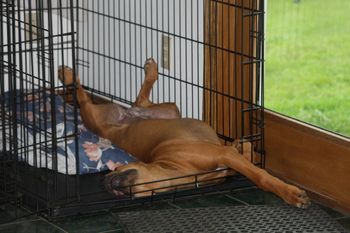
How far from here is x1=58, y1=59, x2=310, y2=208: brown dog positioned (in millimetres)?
3340

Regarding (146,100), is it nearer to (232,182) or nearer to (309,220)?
(232,182)

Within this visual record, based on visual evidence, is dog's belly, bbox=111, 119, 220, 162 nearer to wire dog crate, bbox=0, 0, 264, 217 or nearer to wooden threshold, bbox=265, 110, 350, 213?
wire dog crate, bbox=0, 0, 264, 217

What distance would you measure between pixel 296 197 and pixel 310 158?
36cm

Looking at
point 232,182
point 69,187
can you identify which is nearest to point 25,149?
point 69,187

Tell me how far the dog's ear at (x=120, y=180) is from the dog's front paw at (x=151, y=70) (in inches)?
29.0

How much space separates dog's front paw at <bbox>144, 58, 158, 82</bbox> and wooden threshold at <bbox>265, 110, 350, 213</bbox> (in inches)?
21.2

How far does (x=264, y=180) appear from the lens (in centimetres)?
334

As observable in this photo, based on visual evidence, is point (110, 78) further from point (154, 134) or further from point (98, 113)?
point (154, 134)

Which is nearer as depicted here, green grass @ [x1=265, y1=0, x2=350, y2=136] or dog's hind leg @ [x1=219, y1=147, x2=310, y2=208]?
dog's hind leg @ [x1=219, y1=147, x2=310, y2=208]

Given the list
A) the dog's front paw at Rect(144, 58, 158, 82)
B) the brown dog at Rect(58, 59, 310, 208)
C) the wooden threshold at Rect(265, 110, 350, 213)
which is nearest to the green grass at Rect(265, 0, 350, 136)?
the wooden threshold at Rect(265, 110, 350, 213)

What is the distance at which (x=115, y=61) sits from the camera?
14.9 feet

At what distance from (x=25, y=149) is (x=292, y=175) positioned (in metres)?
1.13

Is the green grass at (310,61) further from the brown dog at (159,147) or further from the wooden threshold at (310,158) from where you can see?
the brown dog at (159,147)

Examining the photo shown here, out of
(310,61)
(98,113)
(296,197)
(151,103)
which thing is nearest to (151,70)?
(151,103)
